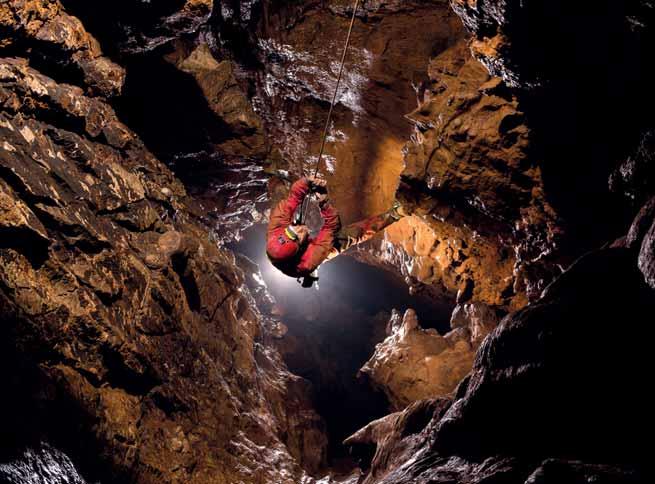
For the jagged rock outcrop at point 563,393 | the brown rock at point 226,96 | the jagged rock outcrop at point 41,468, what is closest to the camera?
the jagged rock outcrop at point 563,393

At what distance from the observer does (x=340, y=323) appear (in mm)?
15633

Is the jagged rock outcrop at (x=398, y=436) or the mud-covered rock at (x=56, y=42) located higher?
the mud-covered rock at (x=56, y=42)

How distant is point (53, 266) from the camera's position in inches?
177

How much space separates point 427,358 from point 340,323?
21.3ft

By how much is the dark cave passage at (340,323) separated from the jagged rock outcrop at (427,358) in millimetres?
966

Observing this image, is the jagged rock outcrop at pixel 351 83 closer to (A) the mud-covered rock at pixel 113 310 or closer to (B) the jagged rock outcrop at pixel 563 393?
(A) the mud-covered rock at pixel 113 310

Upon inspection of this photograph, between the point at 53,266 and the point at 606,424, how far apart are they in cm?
541

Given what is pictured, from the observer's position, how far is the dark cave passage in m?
11.6

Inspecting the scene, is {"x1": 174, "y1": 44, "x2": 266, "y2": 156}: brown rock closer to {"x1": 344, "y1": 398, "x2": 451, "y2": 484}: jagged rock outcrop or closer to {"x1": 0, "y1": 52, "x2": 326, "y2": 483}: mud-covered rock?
{"x1": 0, "y1": 52, "x2": 326, "y2": 483}: mud-covered rock

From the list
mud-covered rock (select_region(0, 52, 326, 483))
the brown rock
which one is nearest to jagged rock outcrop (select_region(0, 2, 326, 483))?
mud-covered rock (select_region(0, 52, 326, 483))

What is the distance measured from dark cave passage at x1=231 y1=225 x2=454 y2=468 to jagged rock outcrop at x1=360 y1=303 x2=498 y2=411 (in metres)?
0.97

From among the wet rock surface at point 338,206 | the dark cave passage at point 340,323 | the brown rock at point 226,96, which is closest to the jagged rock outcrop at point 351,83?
the wet rock surface at point 338,206

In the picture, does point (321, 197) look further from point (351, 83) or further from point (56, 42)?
point (56, 42)

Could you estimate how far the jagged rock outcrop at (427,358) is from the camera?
8.88 m
